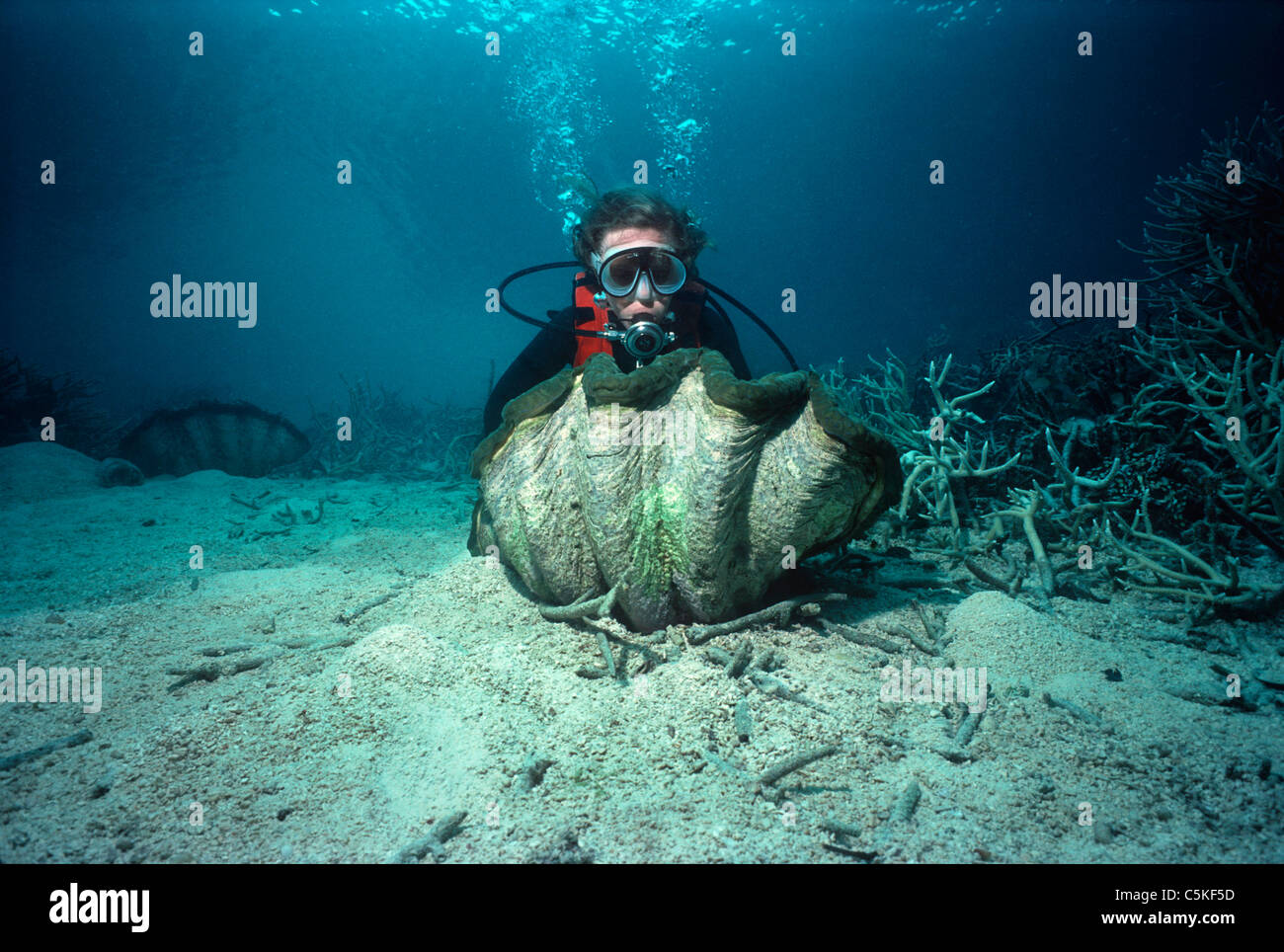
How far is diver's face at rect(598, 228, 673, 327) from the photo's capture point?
3.19 metres

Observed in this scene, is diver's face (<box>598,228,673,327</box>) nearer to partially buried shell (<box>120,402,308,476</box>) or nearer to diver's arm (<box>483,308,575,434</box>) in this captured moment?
diver's arm (<box>483,308,575,434</box>)

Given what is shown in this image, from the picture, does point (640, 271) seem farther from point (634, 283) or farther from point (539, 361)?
point (539, 361)

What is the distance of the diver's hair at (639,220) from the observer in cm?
326

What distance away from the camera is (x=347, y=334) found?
100750 millimetres

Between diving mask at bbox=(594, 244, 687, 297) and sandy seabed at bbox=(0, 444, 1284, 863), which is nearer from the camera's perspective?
sandy seabed at bbox=(0, 444, 1284, 863)

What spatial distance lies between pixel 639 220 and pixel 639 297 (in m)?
0.51

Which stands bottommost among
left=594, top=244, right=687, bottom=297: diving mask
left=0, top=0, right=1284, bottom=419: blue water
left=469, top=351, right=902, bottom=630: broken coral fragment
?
left=469, top=351, right=902, bottom=630: broken coral fragment

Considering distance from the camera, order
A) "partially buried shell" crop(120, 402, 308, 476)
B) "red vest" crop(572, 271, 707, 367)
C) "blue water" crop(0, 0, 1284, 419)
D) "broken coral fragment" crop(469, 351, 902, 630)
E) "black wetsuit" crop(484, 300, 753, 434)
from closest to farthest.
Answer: "broken coral fragment" crop(469, 351, 902, 630) < "red vest" crop(572, 271, 707, 367) < "black wetsuit" crop(484, 300, 753, 434) < "partially buried shell" crop(120, 402, 308, 476) < "blue water" crop(0, 0, 1284, 419)

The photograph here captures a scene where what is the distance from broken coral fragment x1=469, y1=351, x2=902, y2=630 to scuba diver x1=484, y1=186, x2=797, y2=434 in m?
0.73

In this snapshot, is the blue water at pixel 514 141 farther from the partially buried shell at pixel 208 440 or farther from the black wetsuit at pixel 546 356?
the black wetsuit at pixel 546 356

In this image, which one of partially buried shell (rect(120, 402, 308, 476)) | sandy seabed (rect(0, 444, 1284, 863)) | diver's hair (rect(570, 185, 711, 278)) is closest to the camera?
sandy seabed (rect(0, 444, 1284, 863))

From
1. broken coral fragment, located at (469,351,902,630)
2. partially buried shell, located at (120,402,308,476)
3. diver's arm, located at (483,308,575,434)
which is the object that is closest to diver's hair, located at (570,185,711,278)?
diver's arm, located at (483,308,575,434)

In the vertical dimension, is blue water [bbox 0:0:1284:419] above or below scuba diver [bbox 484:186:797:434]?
above
